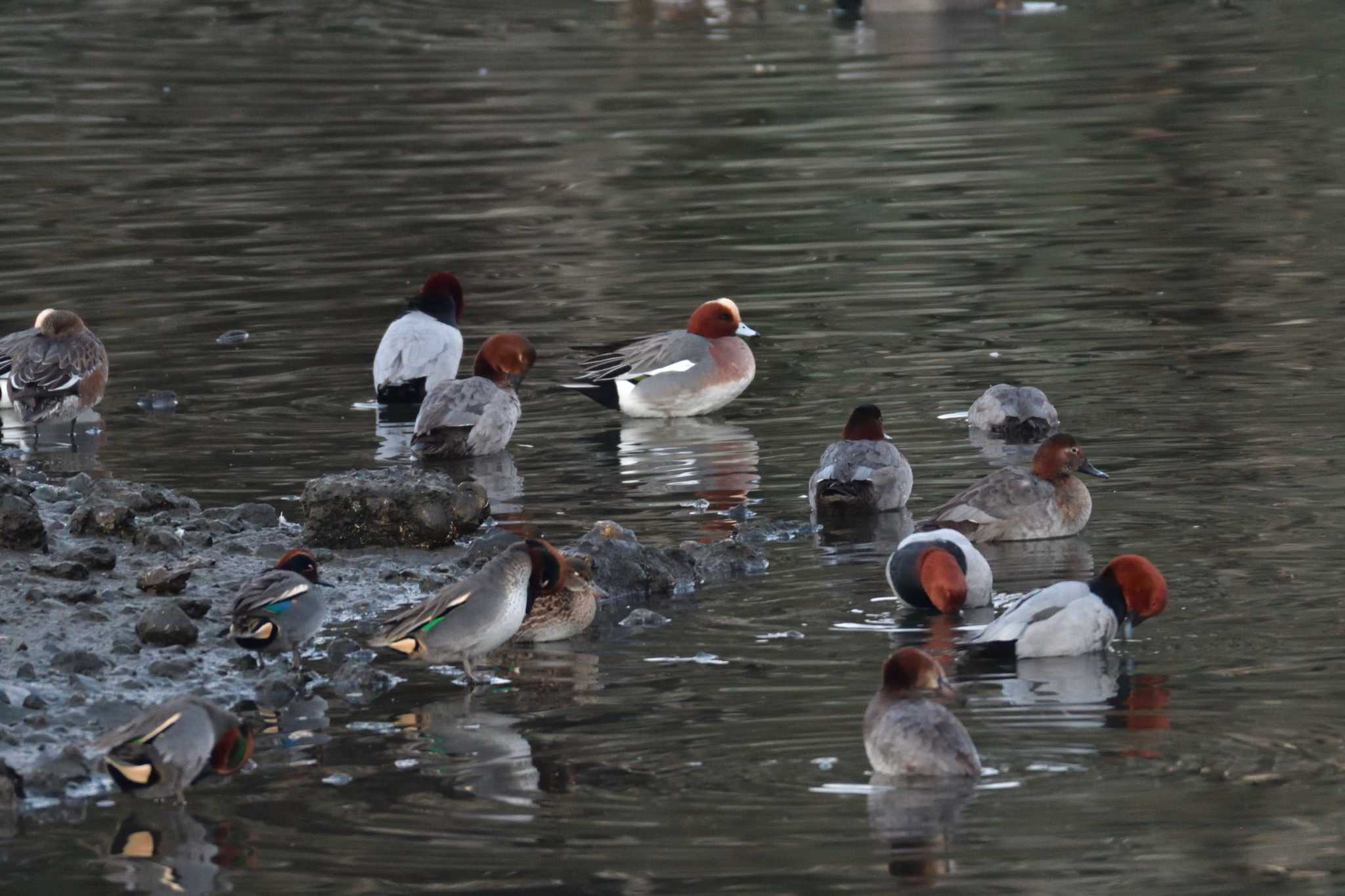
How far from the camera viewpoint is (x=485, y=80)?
31.8m

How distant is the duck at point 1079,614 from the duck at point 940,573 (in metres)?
0.41

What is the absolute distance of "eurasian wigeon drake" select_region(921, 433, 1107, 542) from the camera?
1020 centimetres

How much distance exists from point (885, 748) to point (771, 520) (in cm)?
397

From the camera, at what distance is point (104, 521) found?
10133mm

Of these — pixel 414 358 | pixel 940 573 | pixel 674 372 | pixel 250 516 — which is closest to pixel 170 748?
pixel 940 573

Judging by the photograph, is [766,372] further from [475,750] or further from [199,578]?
[475,750]

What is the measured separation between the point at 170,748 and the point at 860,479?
4.67 meters

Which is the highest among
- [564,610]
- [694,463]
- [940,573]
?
[940,573]

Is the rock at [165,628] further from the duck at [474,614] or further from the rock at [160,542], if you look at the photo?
the rock at [160,542]

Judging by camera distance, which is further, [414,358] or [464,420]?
[414,358]

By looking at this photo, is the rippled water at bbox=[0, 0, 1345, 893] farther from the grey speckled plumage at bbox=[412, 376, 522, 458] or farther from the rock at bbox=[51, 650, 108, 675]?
the rock at bbox=[51, 650, 108, 675]

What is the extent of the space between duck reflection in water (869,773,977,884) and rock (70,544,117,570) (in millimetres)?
4032

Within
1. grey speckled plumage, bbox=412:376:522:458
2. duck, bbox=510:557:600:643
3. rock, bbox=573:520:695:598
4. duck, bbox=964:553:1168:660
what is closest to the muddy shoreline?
rock, bbox=573:520:695:598

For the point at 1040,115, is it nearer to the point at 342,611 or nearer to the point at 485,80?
→ the point at 485,80
